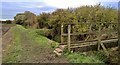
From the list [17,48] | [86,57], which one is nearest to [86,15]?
[17,48]

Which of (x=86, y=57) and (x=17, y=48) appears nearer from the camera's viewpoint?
(x=86, y=57)

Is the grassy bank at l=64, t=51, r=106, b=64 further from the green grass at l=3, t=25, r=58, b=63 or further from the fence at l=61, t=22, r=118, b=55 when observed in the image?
the green grass at l=3, t=25, r=58, b=63

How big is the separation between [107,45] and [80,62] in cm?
367

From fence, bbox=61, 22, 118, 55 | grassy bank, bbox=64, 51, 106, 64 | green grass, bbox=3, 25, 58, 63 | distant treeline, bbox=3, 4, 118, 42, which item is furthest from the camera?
distant treeline, bbox=3, 4, 118, 42

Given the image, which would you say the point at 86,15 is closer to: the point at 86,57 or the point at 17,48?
the point at 17,48

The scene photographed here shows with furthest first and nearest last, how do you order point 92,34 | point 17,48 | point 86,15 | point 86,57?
point 86,15 < point 92,34 < point 17,48 < point 86,57

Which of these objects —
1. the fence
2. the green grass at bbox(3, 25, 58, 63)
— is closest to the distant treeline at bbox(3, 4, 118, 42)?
the fence

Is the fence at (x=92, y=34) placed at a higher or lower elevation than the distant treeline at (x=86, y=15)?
lower

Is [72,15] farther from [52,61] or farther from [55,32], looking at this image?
[52,61]

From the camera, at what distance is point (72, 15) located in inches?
747

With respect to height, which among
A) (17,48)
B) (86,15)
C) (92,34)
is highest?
(86,15)

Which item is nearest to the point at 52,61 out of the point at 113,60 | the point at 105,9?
the point at 113,60

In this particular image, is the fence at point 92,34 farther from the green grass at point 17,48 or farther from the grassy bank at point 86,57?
the green grass at point 17,48

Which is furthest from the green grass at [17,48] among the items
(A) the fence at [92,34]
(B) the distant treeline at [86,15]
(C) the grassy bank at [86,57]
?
(C) the grassy bank at [86,57]
